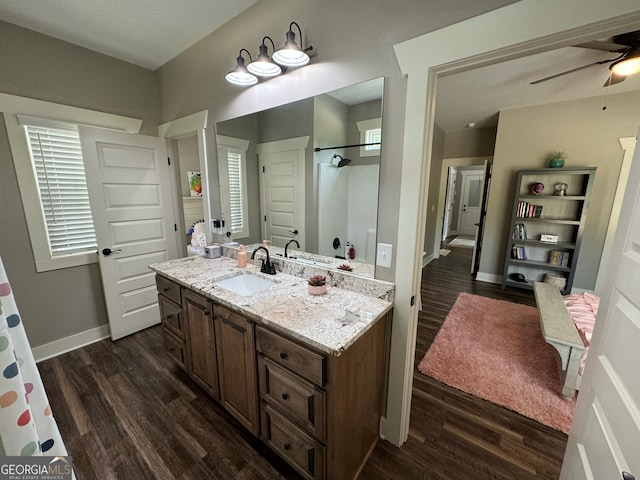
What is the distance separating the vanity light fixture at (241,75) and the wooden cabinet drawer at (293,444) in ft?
6.93

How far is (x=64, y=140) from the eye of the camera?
223cm

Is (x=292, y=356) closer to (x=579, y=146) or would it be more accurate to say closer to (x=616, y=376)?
(x=616, y=376)

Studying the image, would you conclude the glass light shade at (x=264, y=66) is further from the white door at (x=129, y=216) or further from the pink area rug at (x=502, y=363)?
the pink area rug at (x=502, y=363)

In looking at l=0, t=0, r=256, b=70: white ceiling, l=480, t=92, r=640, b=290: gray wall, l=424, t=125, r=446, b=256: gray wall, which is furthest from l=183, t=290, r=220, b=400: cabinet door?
l=480, t=92, r=640, b=290: gray wall

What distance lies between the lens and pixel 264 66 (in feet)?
5.25

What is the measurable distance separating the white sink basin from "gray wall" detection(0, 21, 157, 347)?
1.69m

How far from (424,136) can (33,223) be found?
10.2 feet

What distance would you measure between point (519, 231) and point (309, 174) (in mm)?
3758

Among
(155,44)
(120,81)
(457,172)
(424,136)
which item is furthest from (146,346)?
(457,172)

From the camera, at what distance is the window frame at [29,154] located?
198 cm

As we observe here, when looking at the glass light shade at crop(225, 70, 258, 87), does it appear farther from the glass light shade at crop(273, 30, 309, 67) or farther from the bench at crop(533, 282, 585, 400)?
the bench at crop(533, 282, 585, 400)

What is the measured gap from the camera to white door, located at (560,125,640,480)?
0.69 meters

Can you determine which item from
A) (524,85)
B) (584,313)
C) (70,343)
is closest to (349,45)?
(524,85)

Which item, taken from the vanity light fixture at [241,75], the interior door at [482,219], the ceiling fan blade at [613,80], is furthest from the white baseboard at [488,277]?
the vanity light fixture at [241,75]
